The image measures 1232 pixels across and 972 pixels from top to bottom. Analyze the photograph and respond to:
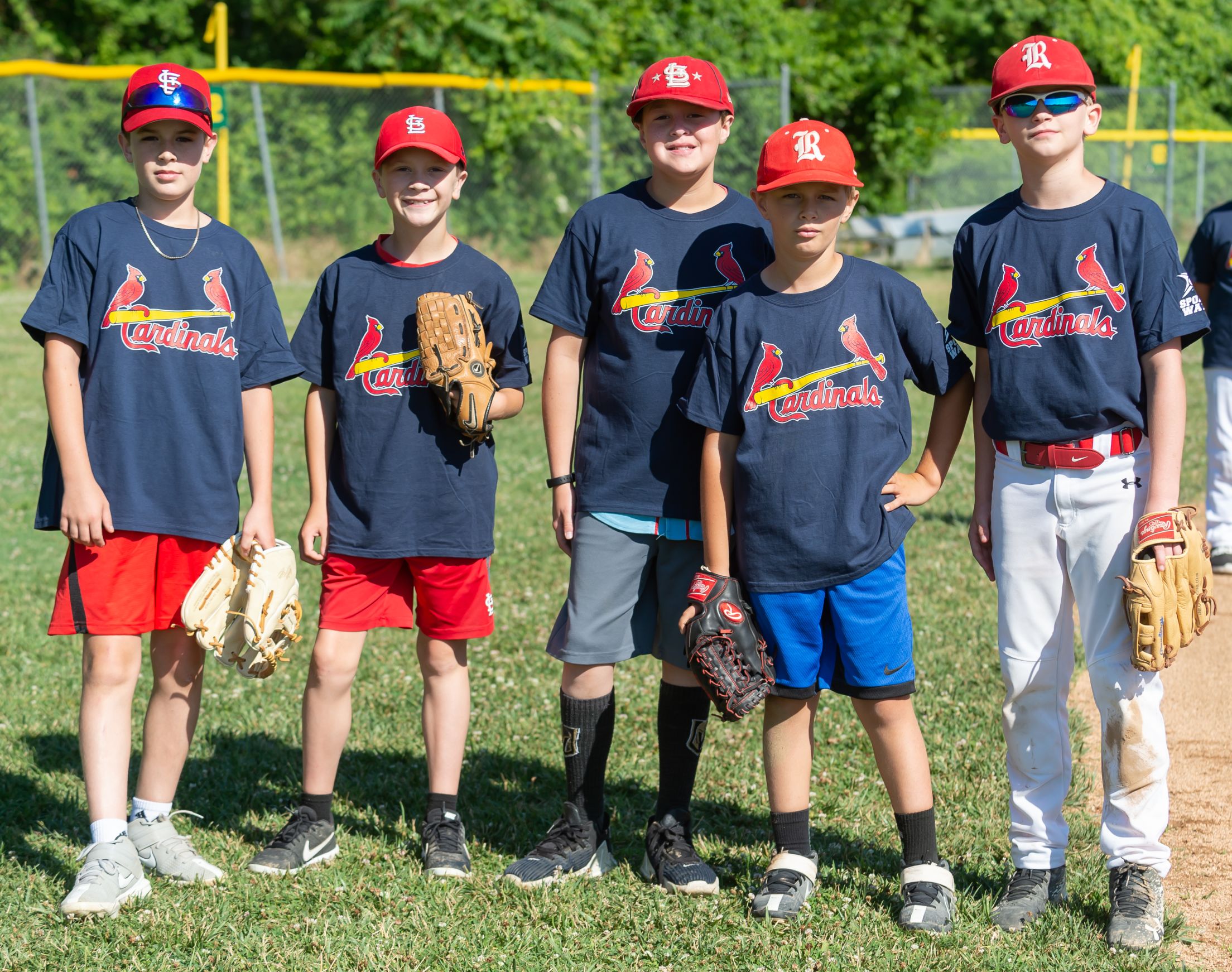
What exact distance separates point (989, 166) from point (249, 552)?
20.3 metres

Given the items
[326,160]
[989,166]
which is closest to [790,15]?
[989,166]

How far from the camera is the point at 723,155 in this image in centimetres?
1775

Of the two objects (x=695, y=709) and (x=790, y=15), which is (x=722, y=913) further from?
(x=790, y=15)

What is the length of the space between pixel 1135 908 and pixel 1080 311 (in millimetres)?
1505

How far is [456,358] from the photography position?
3592 mm

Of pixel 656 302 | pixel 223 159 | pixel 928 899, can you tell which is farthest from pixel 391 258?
pixel 223 159

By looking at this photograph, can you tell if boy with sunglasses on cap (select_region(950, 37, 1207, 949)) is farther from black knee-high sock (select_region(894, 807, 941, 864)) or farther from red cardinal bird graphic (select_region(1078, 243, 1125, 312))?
black knee-high sock (select_region(894, 807, 941, 864))

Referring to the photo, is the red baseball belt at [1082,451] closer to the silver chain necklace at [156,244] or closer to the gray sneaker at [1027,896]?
the gray sneaker at [1027,896]

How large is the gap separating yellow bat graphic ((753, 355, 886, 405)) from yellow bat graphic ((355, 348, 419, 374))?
42.2 inches

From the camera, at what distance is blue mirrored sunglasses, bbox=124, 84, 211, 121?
11.6ft

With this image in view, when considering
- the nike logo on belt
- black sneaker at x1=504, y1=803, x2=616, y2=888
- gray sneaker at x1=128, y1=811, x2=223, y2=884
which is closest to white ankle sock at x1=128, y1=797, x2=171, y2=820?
gray sneaker at x1=128, y1=811, x2=223, y2=884

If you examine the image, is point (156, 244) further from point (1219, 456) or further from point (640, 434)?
point (1219, 456)

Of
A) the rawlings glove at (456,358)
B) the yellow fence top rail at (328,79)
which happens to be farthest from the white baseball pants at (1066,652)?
the yellow fence top rail at (328,79)

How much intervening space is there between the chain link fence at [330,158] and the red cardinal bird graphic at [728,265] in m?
13.6
